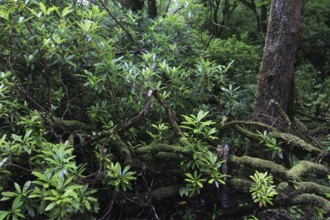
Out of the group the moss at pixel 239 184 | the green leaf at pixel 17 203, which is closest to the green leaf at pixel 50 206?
the green leaf at pixel 17 203

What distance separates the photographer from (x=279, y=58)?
4.52 meters

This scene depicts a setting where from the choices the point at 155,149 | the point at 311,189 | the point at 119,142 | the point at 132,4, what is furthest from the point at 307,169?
the point at 132,4

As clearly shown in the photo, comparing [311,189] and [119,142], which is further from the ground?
[119,142]

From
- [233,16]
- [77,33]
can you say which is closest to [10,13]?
[77,33]

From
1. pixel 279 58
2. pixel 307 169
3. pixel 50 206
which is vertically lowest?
pixel 307 169

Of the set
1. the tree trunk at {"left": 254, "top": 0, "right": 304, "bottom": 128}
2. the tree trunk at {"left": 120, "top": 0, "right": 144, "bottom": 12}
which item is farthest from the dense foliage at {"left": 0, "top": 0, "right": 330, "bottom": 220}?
the tree trunk at {"left": 120, "top": 0, "right": 144, "bottom": 12}

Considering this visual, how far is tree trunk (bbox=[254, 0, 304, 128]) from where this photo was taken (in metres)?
4.47

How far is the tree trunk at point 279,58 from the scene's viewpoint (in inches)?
176

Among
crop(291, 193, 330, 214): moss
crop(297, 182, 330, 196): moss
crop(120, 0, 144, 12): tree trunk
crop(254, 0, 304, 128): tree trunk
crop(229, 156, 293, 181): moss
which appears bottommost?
crop(291, 193, 330, 214): moss

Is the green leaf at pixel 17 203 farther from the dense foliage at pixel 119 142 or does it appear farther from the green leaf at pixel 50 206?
the green leaf at pixel 50 206

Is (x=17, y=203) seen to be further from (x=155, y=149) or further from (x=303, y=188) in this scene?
(x=303, y=188)

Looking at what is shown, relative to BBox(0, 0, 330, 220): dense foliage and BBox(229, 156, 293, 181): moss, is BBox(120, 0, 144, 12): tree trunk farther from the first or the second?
BBox(229, 156, 293, 181): moss

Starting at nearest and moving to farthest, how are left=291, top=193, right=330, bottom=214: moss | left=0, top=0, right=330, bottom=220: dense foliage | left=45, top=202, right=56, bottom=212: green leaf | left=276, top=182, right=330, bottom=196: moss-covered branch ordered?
1. left=45, top=202, right=56, bottom=212: green leaf
2. left=0, top=0, right=330, bottom=220: dense foliage
3. left=291, top=193, right=330, bottom=214: moss
4. left=276, top=182, right=330, bottom=196: moss-covered branch

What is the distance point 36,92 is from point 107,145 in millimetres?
948
